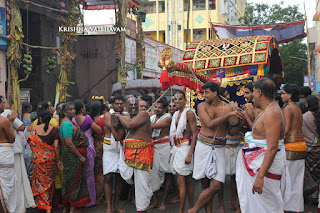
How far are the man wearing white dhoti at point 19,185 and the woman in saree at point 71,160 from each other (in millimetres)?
544

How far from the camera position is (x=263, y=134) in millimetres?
4180

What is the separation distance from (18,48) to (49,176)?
5518 mm

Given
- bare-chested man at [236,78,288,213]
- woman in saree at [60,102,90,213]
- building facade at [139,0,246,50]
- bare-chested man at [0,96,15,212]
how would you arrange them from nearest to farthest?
bare-chested man at [236,78,288,213]
bare-chested man at [0,96,15,212]
woman in saree at [60,102,90,213]
building facade at [139,0,246,50]

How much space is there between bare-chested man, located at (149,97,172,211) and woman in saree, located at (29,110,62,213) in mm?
1629

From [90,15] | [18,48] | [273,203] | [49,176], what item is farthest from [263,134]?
[90,15]

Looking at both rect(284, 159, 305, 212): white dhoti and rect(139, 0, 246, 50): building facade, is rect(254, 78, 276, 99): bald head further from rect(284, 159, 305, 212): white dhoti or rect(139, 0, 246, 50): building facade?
rect(139, 0, 246, 50): building facade

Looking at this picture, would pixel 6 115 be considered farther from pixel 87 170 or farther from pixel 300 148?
pixel 300 148

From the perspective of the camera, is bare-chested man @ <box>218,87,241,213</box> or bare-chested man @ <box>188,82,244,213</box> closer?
bare-chested man @ <box>188,82,244,213</box>

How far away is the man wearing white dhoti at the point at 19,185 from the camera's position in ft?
18.6

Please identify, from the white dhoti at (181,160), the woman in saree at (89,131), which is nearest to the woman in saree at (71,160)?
the woman in saree at (89,131)

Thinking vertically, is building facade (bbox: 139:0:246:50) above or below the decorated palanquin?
above

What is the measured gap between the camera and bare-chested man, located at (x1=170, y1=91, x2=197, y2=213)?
223 inches

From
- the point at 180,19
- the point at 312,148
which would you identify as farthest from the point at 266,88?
the point at 180,19

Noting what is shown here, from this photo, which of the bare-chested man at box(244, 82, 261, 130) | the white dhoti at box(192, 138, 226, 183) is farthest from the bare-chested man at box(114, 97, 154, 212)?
the bare-chested man at box(244, 82, 261, 130)
